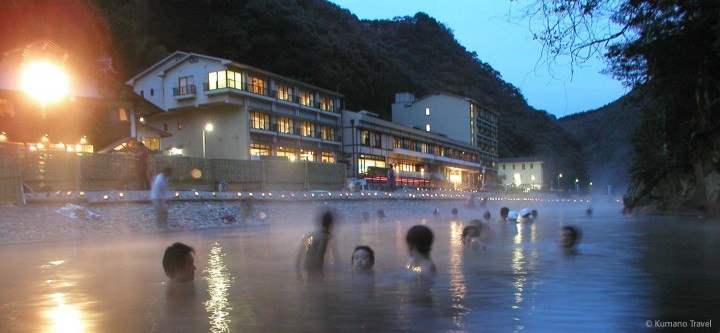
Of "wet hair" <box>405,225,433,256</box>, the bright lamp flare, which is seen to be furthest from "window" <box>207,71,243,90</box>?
"wet hair" <box>405,225,433,256</box>

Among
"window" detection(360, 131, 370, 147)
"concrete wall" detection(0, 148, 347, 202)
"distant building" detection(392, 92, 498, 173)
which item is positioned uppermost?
"distant building" detection(392, 92, 498, 173)

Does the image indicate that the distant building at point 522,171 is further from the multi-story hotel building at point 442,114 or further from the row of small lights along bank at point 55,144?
the row of small lights along bank at point 55,144

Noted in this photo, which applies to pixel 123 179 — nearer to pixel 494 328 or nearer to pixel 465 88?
pixel 494 328

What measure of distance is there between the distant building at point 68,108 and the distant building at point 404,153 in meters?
19.0

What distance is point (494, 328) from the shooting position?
4594 mm

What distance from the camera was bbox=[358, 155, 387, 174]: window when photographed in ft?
190

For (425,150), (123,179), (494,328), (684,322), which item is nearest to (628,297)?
(684,322)

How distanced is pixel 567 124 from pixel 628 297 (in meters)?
146

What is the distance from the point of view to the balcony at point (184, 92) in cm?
4531

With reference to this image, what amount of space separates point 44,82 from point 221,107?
1523 centimetres

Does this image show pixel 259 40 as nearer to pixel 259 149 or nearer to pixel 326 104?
pixel 326 104

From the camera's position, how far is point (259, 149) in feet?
154

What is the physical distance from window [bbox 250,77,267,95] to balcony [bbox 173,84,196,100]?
4.93 m

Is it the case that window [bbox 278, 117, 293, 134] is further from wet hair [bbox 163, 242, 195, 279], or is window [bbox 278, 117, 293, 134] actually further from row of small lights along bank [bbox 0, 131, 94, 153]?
wet hair [bbox 163, 242, 195, 279]
